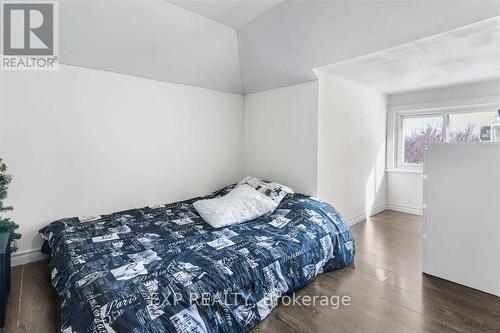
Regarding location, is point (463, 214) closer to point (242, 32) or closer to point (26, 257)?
point (242, 32)

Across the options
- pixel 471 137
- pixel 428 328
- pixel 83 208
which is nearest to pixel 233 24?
pixel 83 208

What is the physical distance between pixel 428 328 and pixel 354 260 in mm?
921

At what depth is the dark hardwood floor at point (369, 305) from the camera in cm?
157

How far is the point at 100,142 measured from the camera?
2.63 meters

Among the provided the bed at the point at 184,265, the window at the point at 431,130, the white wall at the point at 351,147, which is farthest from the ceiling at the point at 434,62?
the bed at the point at 184,265

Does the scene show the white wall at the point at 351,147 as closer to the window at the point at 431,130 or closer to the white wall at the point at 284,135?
the white wall at the point at 284,135

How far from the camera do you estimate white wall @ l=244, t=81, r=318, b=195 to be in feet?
9.73

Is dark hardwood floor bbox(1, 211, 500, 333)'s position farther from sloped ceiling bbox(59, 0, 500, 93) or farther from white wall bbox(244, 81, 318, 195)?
sloped ceiling bbox(59, 0, 500, 93)

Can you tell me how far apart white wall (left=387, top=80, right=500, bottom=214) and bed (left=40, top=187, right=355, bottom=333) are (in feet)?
7.24

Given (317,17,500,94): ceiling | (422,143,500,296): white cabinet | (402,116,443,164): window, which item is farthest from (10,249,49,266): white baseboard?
(402,116,443,164): window

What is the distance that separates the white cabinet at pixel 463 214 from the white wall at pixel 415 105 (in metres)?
1.93

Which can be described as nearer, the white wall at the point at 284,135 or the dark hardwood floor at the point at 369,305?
the dark hardwood floor at the point at 369,305

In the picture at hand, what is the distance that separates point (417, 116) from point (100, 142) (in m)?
4.42

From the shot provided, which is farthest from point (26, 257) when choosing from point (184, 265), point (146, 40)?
point (146, 40)
